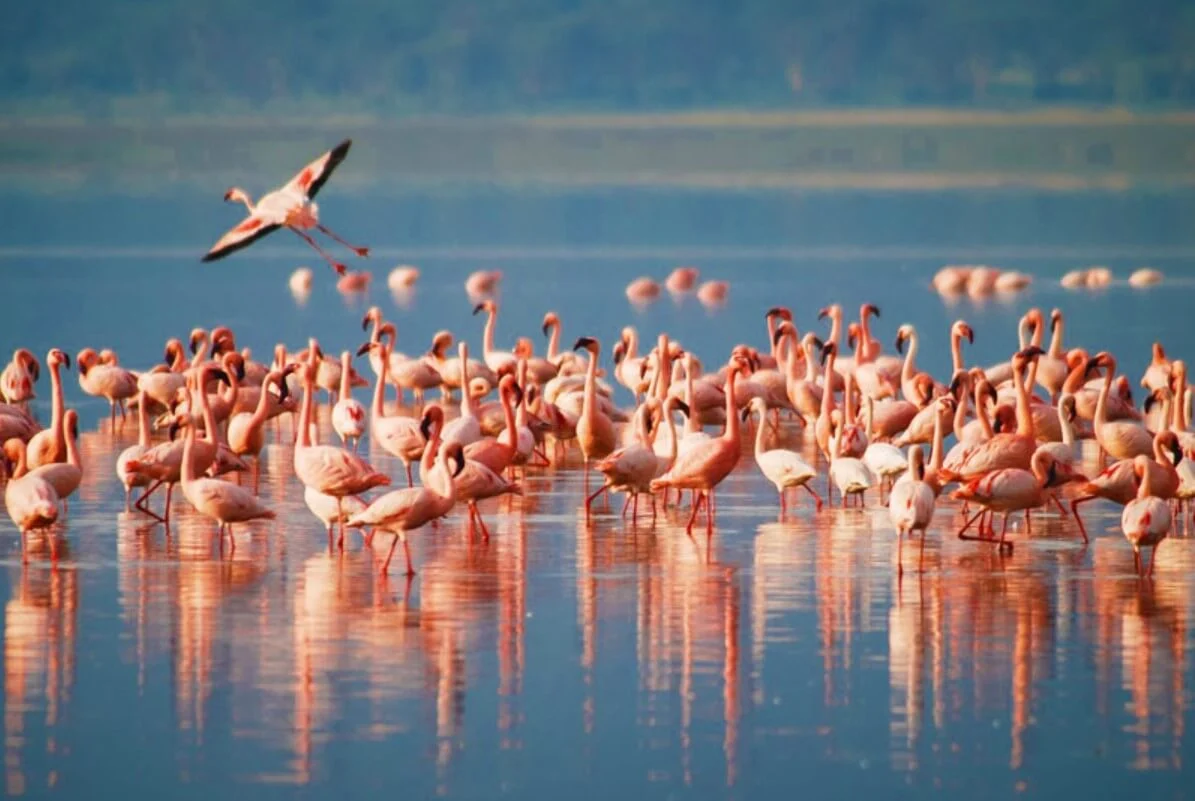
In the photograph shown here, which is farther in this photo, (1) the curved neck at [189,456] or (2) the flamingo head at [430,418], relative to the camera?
(2) the flamingo head at [430,418]

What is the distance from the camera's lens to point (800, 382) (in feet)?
58.3

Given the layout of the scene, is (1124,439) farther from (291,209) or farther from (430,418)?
(291,209)

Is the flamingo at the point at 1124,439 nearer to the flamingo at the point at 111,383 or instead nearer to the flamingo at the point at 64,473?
the flamingo at the point at 64,473

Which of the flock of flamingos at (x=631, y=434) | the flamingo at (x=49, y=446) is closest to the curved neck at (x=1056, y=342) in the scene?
the flock of flamingos at (x=631, y=434)

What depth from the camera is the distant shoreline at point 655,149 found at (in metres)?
87.1

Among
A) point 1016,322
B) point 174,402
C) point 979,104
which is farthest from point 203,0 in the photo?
point 174,402

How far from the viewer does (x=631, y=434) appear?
57.1 ft

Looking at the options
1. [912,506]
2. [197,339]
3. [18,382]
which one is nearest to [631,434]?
[197,339]

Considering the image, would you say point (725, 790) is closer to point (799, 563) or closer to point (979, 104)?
point (799, 563)

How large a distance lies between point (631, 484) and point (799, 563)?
1.48 m

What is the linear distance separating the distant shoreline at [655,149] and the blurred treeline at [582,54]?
1.83 m

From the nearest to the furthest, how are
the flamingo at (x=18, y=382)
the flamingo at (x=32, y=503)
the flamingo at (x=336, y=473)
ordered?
the flamingo at (x=32, y=503) < the flamingo at (x=336, y=473) < the flamingo at (x=18, y=382)

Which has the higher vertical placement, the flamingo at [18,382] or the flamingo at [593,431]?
the flamingo at [18,382]

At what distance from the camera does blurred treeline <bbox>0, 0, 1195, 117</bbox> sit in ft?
436
